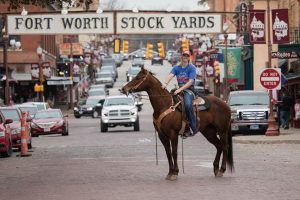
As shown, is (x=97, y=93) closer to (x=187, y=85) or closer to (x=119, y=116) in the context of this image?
(x=119, y=116)

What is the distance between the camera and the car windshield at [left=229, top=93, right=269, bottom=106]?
141 feet

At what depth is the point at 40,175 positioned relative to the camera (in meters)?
21.8

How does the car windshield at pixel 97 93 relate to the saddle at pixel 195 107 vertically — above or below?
below

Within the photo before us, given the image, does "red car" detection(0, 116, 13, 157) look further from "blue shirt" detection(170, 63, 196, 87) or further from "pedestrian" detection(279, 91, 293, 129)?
"pedestrian" detection(279, 91, 293, 129)

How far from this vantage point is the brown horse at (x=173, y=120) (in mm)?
19609

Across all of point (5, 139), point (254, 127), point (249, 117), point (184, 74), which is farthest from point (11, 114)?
point (184, 74)

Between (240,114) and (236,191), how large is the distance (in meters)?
25.3

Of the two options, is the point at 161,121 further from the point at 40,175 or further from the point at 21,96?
the point at 21,96

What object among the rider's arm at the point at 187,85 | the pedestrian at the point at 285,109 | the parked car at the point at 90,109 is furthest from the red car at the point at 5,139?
the parked car at the point at 90,109

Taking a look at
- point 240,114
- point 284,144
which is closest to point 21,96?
point 240,114

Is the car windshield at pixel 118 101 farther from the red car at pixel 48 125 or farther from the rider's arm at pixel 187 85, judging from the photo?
the rider's arm at pixel 187 85

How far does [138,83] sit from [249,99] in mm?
23807

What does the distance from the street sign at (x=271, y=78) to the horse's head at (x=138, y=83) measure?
1869 cm

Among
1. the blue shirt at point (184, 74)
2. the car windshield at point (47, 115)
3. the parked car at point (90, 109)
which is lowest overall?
the parked car at point (90, 109)
